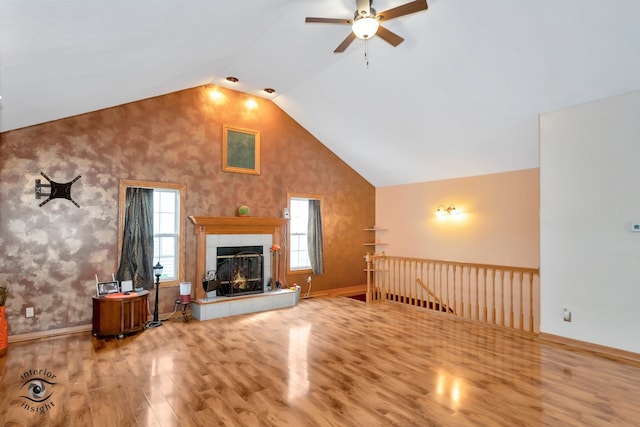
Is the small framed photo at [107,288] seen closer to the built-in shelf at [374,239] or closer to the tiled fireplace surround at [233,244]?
the tiled fireplace surround at [233,244]

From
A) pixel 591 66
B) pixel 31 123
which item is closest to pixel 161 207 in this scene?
pixel 31 123

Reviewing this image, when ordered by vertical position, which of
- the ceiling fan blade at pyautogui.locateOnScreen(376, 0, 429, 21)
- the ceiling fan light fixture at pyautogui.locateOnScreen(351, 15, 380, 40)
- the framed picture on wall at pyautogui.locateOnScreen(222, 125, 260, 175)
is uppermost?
the ceiling fan blade at pyautogui.locateOnScreen(376, 0, 429, 21)

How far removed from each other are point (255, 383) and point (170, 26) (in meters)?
3.36

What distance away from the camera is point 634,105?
12.6 feet

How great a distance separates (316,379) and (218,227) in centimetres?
350

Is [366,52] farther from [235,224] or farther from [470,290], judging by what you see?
[470,290]

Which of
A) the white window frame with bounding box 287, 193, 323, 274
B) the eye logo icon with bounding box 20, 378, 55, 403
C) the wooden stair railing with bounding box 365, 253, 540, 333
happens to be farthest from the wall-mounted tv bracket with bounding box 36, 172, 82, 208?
the wooden stair railing with bounding box 365, 253, 540, 333

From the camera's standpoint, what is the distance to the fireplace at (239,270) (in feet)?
19.9

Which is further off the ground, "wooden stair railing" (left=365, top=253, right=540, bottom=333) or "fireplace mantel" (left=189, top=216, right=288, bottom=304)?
"fireplace mantel" (left=189, top=216, right=288, bottom=304)

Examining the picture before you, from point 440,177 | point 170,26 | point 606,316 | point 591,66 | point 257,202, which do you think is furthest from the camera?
point 440,177

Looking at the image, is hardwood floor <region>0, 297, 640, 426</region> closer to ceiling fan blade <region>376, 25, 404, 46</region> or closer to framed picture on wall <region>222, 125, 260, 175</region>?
framed picture on wall <region>222, 125, 260, 175</region>

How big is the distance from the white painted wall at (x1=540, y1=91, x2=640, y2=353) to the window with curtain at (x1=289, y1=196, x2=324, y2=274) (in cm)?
419

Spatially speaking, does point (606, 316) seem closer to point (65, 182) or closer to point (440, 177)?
point (440, 177)

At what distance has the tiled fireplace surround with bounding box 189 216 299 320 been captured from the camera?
5.68m
